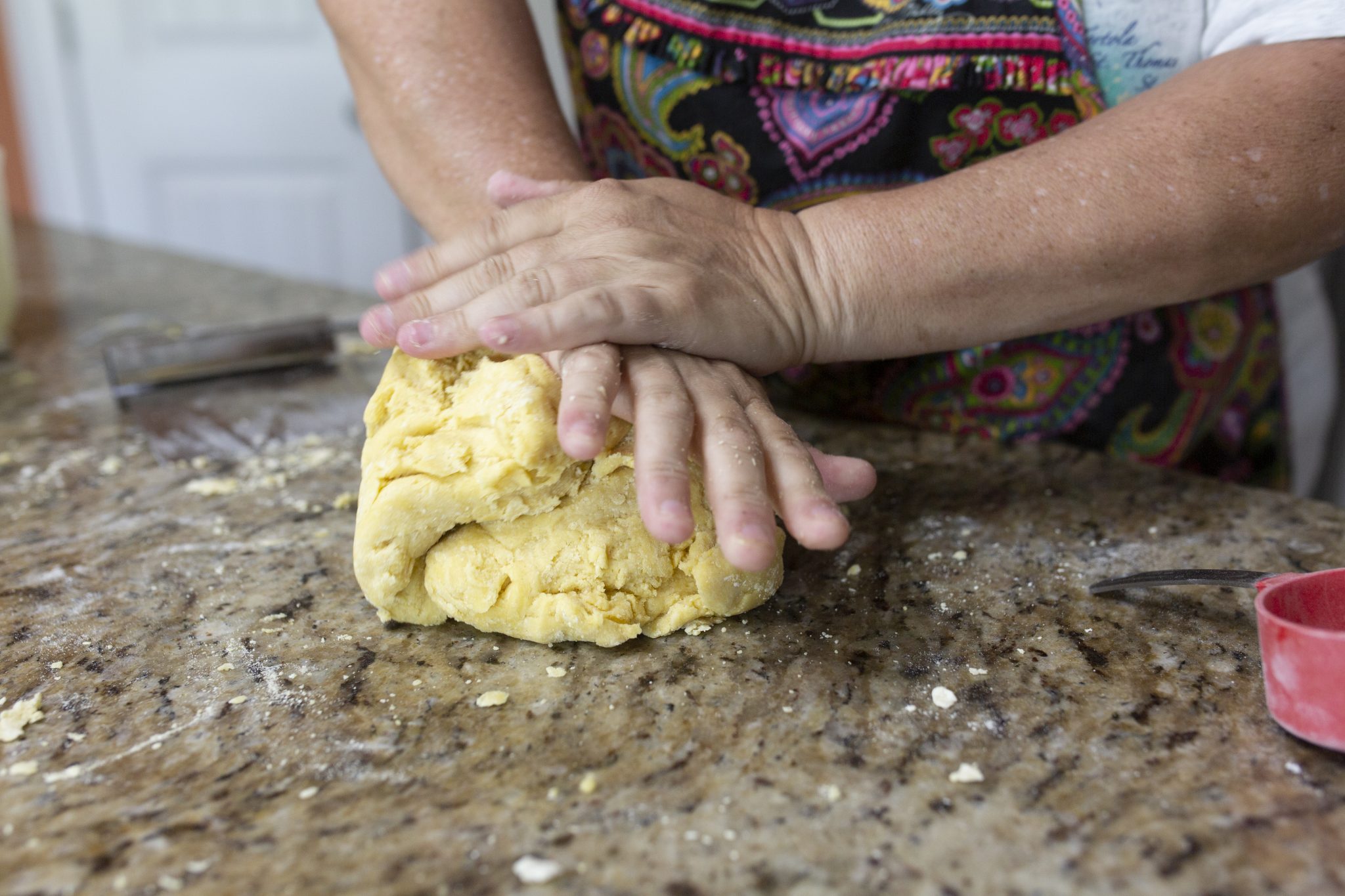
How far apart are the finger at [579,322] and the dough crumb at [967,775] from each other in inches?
17.1

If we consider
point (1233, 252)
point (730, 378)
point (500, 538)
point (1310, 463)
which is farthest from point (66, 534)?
point (1310, 463)

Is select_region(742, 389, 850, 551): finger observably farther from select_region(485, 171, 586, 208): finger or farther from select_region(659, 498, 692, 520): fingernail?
select_region(485, 171, 586, 208): finger

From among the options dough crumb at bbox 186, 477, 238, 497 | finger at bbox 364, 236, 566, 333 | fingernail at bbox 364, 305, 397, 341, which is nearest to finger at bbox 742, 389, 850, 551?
finger at bbox 364, 236, 566, 333

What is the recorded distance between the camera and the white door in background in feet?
12.6

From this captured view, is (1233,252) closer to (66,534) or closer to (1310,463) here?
(1310,463)

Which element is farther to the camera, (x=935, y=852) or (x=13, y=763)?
(x=13, y=763)

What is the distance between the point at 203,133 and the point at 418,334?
3.83m

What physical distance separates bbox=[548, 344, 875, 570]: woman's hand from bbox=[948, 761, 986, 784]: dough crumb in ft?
0.58

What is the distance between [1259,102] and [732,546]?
65cm

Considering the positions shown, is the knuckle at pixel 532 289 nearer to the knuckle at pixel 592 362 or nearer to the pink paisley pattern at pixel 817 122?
the knuckle at pixel 592 362

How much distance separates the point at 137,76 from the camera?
4145 millimetres

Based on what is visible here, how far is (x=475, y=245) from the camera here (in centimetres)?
98

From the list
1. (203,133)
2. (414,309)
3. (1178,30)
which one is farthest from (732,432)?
(203,133)

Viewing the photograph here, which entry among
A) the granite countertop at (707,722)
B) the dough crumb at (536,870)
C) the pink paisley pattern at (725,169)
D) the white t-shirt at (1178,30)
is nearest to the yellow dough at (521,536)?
the granite countertop at (707,722)
